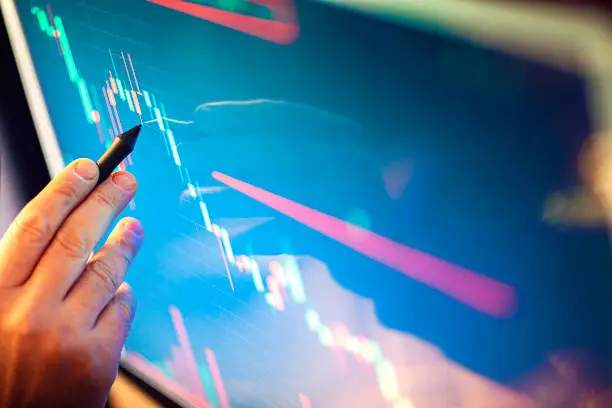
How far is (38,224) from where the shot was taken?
48 cm

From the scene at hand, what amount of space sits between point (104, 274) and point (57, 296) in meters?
0.04

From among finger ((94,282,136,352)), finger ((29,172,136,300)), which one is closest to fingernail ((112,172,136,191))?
finger ((29,172,136,300))

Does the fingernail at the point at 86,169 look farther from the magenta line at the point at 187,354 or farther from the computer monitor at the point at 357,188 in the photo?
the magenta line at the point at 187,354

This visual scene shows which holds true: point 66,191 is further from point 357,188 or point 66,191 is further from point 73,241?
point 357,188

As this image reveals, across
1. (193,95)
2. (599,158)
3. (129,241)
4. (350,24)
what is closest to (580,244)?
(599,158)

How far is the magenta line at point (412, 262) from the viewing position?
1.02ft

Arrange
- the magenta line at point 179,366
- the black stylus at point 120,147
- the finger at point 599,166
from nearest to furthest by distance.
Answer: the finger at point 599,166 → the black stylus at point 120,147 → the magenta line at point 179,366

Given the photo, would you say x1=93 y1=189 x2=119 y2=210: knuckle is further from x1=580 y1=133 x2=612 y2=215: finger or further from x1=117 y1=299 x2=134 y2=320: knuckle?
x1=580 y1=133 x2=612 y2=215: finger

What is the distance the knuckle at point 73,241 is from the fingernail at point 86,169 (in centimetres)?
5

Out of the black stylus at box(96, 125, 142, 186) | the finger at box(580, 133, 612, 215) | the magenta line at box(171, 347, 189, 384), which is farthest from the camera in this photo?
the magenta line at box(171, 347, 189, 384)

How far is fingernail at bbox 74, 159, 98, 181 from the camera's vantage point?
0.49m

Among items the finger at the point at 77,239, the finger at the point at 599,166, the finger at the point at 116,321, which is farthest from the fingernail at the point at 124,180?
the finger at the point at 599,166

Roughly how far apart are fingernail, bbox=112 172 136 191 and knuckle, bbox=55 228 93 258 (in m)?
0.05

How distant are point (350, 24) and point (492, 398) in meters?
0.24
